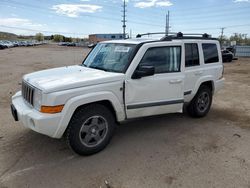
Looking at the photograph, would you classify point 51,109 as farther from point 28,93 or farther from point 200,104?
point 200,104

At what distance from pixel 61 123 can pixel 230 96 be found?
6484 mm

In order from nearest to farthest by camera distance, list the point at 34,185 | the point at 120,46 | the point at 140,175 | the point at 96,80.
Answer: the point at 34,185 < the point at 140,175 < the point at 96,80 < the point at 120,46

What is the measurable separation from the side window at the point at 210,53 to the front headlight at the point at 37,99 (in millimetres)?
3698

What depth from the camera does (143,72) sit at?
382cm

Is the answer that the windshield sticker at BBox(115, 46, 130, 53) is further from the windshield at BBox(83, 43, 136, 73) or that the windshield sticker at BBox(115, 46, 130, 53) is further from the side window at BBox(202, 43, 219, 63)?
the side window at BBox(202, 43, 219, 63)

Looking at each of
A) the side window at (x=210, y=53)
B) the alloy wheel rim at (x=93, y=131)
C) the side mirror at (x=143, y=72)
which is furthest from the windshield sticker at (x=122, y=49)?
the side window at (x=210, y=53)

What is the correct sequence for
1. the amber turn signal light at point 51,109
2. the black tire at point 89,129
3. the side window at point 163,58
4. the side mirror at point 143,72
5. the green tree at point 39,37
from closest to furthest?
the amber turn signal light at point 51,109 → the black tire at point 89,129 → the side mirror at point 143,72 → the side window at point 163,58 → the green tree at point 39,37

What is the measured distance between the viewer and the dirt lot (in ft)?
10.1

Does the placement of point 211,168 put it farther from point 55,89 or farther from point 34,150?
point 34,150

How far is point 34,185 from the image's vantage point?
296 cm

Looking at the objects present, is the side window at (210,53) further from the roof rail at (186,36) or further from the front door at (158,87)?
the front door at (158,87)

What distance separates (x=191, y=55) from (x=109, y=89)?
88.9 inches

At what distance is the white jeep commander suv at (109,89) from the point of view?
3.29 metres

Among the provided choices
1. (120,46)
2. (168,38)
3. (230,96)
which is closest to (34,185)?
(120,46)
